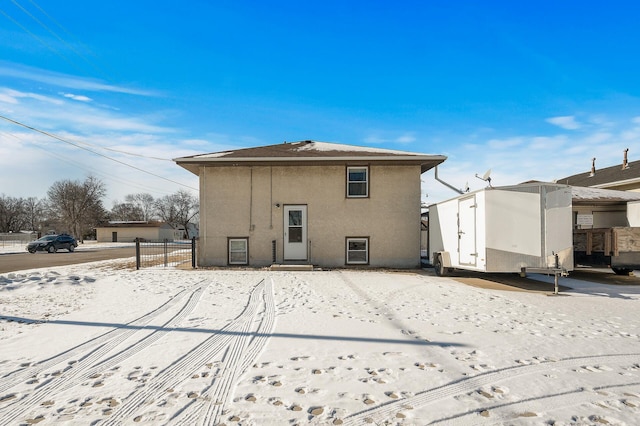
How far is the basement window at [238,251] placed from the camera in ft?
46.6

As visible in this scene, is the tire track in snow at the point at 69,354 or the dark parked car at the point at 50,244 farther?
the dark parked car at the point at 50,244

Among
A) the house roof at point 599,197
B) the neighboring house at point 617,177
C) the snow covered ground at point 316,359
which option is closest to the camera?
the snow covered ground at point 316,359

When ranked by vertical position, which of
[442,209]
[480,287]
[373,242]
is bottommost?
[480,287]

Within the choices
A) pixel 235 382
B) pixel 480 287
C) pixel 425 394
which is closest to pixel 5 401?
pixel 235 382

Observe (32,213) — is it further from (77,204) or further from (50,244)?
(50,244)

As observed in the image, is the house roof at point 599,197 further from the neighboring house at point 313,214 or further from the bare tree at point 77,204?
the bare tree at point 77,204

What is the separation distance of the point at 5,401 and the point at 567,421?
4.80 m

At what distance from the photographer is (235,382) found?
11.7 ft

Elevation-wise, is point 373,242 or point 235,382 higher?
point 373,242

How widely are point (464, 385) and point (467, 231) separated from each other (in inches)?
285

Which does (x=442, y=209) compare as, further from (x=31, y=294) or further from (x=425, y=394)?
(x=31, y=294)

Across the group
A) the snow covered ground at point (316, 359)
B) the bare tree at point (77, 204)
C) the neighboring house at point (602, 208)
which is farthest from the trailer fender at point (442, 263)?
the bare tree at point (77, 204)

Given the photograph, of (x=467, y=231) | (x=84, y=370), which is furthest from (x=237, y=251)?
(x=84, y=370)

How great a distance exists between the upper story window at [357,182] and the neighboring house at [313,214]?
0.04 meters
